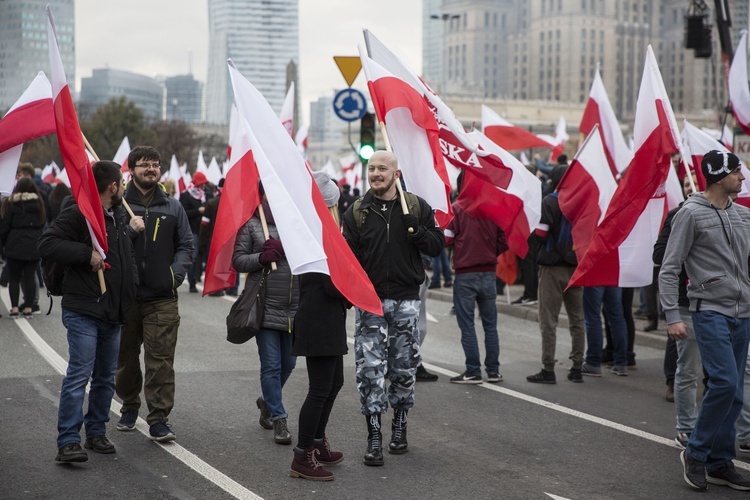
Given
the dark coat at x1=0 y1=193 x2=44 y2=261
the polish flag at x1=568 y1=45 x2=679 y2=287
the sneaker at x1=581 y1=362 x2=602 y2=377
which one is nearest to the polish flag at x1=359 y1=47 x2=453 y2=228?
the polish flag at x1=568 y1=45 x2=679 y2=287

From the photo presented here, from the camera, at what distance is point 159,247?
727cm

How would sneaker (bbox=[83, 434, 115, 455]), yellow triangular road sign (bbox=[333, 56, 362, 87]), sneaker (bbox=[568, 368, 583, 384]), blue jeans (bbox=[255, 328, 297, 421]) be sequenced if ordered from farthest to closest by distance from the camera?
yellow triangular road sign (bbox=[333, 56, 362, 87])
sneaker (bbox=[568, 368, 583, 384])
blue jeans (bbox=[255, 328, 297, 421])
sneaker (bbox=[83, 434, 115, 455])

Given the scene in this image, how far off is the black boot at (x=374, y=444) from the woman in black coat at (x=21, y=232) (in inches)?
331

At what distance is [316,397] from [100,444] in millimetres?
1623

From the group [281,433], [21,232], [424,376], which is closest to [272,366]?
[281,433]

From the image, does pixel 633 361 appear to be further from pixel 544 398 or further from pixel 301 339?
pixel 301 339

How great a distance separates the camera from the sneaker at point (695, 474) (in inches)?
247

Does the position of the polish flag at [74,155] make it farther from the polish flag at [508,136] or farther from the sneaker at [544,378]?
the polish flag at [508,136]

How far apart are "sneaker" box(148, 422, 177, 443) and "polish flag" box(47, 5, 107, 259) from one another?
Answer: 53.1 inches

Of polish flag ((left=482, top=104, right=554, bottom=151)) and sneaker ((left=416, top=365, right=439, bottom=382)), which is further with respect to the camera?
polish flag ((left=482, top=104, right=554, bottom=151))

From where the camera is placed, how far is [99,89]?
516ft

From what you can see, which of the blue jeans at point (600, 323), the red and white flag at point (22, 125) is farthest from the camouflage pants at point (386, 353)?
the blue jeans at point (600, 323)

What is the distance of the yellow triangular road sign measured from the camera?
14.6m

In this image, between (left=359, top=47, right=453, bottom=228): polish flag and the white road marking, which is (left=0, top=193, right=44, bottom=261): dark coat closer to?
the white road marking
